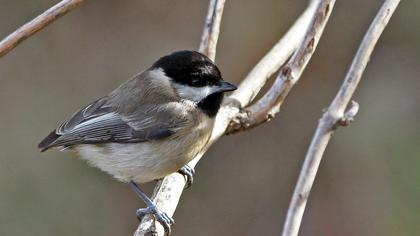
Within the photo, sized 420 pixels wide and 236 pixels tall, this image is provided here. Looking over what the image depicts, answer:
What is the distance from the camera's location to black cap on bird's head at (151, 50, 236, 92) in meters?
3.72

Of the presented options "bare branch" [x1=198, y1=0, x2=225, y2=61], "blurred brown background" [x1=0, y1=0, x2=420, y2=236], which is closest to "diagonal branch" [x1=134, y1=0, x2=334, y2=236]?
"bare branch" [x1=198, y1=0, x2=225, y2=61]

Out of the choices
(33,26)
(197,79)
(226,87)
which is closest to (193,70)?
(197,79)

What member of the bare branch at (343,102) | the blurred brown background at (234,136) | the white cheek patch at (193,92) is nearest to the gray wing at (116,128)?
the white cheek patch at (193,92)

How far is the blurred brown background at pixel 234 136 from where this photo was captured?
594cm

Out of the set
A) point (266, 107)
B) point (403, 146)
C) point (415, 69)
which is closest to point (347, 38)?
point (415, 69)

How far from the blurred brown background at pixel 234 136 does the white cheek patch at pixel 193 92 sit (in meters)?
2.08

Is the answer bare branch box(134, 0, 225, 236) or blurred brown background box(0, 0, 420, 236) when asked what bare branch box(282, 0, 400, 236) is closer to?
bare branch box(134, 0, 225, 236)

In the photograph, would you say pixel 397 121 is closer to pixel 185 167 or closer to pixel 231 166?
pixel 231 166

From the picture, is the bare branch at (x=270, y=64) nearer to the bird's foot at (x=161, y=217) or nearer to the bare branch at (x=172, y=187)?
the bare branch at (x=172, y=187)

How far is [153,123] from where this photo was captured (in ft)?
12.7

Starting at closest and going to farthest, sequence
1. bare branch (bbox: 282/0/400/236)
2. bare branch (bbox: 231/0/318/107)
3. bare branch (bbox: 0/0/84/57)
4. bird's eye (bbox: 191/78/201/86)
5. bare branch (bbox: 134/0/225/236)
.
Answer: bare branch (bbox: 0/0/84/57), bare branch (bbox: 282/0/400/236), bare branch (bbox: 134/0/225/236), bird's eye (bbox: 191/78/201/86), bare branch (bbox: 231/0/318/107)

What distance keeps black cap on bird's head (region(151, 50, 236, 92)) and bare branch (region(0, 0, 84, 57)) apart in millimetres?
1029

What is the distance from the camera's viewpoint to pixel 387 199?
5.80 meters

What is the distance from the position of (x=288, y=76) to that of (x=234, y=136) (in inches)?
111
